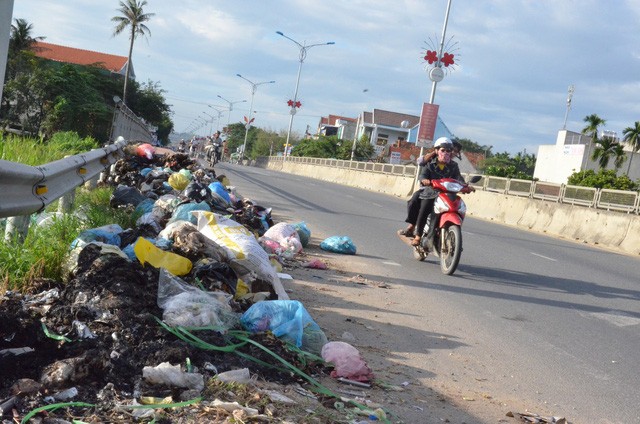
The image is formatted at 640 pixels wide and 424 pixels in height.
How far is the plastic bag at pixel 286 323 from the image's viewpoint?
4742 millimetres

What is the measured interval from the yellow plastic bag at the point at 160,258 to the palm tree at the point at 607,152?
6999 centimetres

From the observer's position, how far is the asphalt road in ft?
16.5

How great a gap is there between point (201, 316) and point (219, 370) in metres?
0.64

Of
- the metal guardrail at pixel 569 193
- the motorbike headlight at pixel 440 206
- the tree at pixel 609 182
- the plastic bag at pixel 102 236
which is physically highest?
the tree at pixel 609 182

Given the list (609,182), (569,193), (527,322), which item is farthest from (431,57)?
(527,322)

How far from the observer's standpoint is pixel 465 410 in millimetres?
4367

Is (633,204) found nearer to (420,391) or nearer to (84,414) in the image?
Answer: (420,391)

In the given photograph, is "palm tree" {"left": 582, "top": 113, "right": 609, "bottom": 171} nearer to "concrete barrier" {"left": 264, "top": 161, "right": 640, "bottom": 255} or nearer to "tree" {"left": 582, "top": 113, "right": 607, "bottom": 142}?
"tree" {"left": 582, "top": 113, "right": 607, "bottom": 142}

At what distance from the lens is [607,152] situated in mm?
71250

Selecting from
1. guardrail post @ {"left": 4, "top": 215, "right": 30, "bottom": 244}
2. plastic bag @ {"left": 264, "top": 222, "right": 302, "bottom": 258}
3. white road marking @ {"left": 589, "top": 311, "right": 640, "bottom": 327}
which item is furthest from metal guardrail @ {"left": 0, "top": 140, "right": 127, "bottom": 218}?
white road marking @ {"left": 589, "top": 311, "right": 640, "bottom": 327}

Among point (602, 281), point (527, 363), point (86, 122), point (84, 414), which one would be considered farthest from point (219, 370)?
point (86, 122)

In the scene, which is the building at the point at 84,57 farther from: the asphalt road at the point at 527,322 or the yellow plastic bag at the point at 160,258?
the yellow plastic bag at the point at 160,258

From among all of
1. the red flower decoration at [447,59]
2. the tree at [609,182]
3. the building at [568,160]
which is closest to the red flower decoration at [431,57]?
the red flower decoration at [447,59]

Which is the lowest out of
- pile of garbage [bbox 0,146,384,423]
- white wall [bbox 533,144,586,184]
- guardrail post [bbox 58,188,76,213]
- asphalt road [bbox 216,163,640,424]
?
asphalt road [bbox 216,163,640,424]
